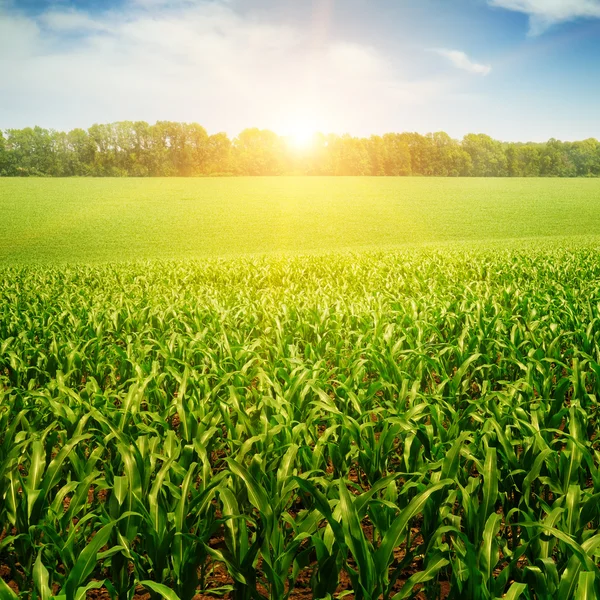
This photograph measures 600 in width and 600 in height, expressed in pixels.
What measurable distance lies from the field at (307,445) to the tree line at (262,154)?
257 feet

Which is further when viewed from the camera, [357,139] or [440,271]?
[357,139]

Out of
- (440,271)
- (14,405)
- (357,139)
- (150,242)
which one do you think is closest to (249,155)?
(357,139)

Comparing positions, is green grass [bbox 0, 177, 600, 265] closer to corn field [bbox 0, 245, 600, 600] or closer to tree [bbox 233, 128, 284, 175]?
corn field [bbox 0, 245, 600, 600]

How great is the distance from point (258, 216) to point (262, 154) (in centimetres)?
5344

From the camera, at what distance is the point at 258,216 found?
41188 mm

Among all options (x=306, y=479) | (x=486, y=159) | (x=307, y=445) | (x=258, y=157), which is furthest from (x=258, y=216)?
(x=486, y=159)

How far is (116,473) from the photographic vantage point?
292cm

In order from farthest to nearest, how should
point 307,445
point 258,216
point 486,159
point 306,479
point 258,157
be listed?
point 486,159, point 258,157, point 258,216, point 307,445, point 306,479

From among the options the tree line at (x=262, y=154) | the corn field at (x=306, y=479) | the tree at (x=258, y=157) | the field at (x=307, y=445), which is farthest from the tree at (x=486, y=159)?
the corn field at (x=306, y=479)

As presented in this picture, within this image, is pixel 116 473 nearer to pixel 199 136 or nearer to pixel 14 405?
pixel 14 405

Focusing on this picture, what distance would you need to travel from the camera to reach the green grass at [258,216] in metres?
32.4

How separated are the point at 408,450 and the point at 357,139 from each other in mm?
99366

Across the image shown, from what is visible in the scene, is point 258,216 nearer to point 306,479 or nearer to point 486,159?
point 306,479

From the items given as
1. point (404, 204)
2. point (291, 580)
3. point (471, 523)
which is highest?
point (404, 204)
